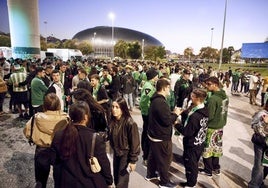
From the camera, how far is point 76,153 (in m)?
2.14

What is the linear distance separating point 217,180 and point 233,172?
633mm

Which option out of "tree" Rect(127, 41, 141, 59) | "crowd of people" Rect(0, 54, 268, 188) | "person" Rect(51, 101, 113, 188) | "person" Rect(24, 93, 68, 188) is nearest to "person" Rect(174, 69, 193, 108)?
"crowd of people" Rect(0, 54, 268, 188)

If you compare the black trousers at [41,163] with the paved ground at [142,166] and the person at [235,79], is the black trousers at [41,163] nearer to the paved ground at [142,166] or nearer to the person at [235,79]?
the paved ground at [142,166]

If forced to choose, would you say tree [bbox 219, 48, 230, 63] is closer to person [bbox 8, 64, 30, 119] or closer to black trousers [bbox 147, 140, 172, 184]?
person [bbox 8, 64, 30, 119]

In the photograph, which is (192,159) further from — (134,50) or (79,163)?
(134,50)

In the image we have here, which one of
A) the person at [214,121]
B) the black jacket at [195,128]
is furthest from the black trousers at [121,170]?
the person at [214,121]

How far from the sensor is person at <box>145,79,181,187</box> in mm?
3672

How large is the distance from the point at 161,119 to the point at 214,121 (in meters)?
1.34

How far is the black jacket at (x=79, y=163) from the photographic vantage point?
7.00ft

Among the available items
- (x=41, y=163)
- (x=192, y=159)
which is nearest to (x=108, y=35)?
(x=192, y=159)

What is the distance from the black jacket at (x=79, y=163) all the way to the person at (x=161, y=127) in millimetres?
1644

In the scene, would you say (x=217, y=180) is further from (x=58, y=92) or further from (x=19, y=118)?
(x=19, y=118)

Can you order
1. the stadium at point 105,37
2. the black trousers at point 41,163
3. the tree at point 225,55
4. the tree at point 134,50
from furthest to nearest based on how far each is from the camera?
the stadium at point 105,37 < the tree at point 225,55 < the tree at point 134,50 < the black trousers at point 41,163

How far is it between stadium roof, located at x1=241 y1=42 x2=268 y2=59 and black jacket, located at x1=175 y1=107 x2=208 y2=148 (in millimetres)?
46787
